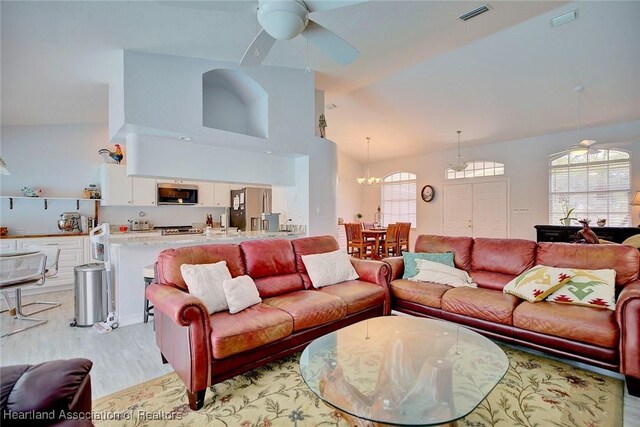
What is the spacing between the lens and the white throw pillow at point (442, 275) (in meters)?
3.16

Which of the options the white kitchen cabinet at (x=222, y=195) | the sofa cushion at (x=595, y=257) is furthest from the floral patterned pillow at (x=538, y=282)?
the white kitchen cabinet at (x=222, y=195)

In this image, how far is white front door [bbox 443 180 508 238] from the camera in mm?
6832

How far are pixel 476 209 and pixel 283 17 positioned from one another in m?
6.73

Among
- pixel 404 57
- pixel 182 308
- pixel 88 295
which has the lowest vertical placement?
pixel 88 295

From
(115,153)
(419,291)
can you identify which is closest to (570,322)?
(419,291)

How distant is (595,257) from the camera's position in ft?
8.87

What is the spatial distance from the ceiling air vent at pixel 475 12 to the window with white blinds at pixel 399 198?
16.7 ft

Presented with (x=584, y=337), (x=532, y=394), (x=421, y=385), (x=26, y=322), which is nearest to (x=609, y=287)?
(x=584, y=337)

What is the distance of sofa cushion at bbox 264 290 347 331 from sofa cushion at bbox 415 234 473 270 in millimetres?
1571

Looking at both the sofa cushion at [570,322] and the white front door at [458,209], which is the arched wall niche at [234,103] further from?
the white front door at [458,209]

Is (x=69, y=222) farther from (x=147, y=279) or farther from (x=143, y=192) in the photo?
(x=147, y=279)

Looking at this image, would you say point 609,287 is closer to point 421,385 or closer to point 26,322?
point 421,385

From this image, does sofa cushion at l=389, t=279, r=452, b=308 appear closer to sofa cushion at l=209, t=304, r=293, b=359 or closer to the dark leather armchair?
sofa cushion at l=209, t=304, r=293, b=359

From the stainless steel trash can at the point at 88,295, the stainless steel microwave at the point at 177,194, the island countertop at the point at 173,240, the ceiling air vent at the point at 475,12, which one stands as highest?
the ceiling air vent at the point at 475,12
